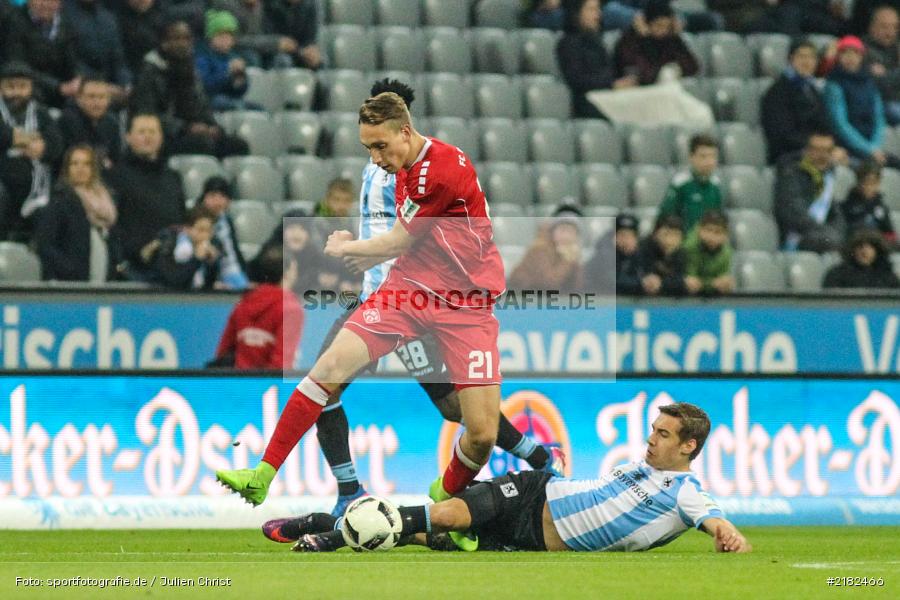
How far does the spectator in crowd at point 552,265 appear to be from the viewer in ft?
39.7

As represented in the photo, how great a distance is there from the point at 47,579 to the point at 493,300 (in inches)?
110

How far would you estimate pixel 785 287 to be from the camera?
14.1 m

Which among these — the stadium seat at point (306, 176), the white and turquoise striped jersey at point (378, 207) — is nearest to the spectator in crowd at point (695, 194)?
the stadium seat at point (306, 176)

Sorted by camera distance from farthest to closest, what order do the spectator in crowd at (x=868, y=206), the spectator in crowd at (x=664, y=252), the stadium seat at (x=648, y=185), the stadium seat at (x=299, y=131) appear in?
1. the stadium seat at (x=648, y=185)
2. the stadium seat at (x=299, y=131)
3. the spectator in crowd at (x=868, y=206)
4. the spectator in crowd at (x=664, y=252)

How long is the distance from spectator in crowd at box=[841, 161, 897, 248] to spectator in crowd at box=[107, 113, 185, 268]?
5757 mm

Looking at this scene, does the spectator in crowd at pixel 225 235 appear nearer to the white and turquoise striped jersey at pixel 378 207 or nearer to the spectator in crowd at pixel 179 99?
the spectator in crowd at pixel 179 99

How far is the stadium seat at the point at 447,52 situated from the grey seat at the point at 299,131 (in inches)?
62.5

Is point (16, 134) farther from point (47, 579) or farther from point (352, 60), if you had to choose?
point (47, 579)

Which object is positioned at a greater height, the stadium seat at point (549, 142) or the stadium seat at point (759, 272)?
the stadium seat at point (549, 142)

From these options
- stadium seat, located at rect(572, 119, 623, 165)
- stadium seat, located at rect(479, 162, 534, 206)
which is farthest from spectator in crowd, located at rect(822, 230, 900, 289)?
stadium seat, located at rect(572, 119, 623, 165)

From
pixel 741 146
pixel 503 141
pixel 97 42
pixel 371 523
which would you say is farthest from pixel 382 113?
pixel 741 146

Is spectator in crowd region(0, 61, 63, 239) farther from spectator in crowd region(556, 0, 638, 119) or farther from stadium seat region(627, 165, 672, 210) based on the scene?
stadium seat region(627, 165, 672, 210)

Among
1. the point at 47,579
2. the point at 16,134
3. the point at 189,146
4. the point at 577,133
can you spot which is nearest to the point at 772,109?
the point at 577,133

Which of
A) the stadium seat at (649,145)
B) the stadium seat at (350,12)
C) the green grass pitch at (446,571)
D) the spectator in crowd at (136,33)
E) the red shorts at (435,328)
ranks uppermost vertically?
the stadium seat at (350,12)
